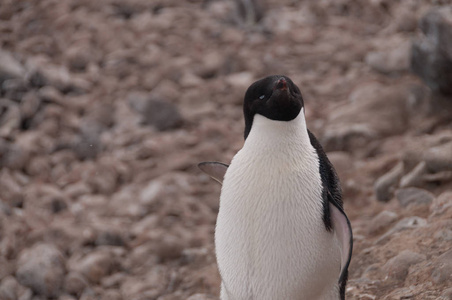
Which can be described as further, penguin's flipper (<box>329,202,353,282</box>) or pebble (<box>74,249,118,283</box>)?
pebble (<box>74,249,118,283</box>)

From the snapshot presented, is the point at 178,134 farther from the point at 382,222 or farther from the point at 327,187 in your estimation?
the point at 327,187

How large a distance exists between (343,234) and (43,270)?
167 cm

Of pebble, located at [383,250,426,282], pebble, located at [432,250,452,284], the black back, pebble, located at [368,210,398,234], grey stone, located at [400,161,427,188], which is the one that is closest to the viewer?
the black back

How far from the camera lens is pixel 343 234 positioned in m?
2.04

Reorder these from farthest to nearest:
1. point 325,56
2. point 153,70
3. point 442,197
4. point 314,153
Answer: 1. point 325,56
2. point 153,70
3. point 442,197
4. point 314,153

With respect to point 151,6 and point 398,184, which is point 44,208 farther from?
point 151,6

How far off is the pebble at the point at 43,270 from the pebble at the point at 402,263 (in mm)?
1592

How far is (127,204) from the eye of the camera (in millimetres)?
3686

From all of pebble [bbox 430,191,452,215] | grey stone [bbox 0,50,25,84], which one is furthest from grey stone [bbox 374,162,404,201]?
grey stone [bbox 0,50,25,84]

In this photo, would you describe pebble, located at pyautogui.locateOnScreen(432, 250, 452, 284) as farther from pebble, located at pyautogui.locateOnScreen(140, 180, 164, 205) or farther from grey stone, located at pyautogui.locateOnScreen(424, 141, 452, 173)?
pebble, located at pyautogui.locateOnScreen(140, 180, 164, 205)

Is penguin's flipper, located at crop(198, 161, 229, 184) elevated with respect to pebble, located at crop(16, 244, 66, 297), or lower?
elevated

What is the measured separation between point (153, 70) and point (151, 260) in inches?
76.7

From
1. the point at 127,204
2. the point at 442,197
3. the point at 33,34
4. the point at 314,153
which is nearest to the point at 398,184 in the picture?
the point at 442,197

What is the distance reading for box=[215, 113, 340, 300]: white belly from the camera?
6.79ft
